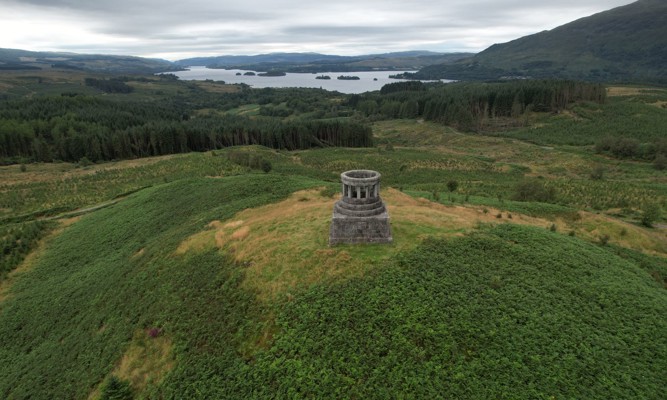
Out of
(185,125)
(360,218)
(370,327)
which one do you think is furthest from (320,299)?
(185,125)

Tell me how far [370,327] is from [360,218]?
26.4 ft

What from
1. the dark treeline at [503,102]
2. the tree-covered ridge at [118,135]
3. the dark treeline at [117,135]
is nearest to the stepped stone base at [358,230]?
the dark treeline at [117,135]

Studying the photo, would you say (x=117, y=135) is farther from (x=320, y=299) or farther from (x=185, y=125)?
(x=320, y=299)

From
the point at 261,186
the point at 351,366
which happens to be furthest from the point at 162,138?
the point at 351,366

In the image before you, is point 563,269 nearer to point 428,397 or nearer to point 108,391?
point 428,397

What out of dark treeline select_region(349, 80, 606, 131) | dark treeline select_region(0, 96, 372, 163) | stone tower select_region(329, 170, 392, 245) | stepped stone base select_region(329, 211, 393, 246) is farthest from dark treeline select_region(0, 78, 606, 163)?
stepped stone base select_region(329, 211, 393, 246)

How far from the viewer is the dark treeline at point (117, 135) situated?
98812mm

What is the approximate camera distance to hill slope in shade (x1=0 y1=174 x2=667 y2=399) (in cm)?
1636

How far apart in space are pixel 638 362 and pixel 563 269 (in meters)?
7.22

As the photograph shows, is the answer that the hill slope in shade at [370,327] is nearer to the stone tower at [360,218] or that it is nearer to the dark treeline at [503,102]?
the stone tower at [360,218]

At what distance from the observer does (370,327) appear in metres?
18.3

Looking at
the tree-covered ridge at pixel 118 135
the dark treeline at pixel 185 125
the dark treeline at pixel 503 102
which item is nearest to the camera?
the tree-covered ridge at pixel 118 135

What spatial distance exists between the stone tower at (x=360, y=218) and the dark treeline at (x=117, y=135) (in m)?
98.6

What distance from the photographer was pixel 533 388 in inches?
610
